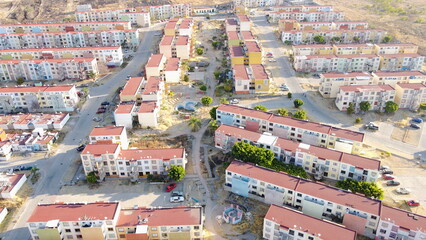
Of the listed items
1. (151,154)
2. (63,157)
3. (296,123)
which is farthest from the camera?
(63,157)

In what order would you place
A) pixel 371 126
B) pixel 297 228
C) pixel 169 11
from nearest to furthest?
pixel 297 228, pixel 371 126, pixel 169 11

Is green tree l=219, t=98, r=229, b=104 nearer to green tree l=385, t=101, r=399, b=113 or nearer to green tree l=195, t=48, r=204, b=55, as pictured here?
green tree l=195, t=48, r=204, b=55

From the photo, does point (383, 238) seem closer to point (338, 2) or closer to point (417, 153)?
point (417, 153)

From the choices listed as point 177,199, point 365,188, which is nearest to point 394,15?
point 365,188

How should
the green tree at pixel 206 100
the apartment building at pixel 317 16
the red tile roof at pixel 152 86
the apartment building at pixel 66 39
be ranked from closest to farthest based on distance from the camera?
1. the red tile roof at pixel 152 86
2. the green tree at pixel 206 100
3. the apartment building at pixel 66 39
4. the apartment building at pixel 317 16

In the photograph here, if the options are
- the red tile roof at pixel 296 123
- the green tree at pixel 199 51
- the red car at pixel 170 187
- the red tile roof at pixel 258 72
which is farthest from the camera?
the green tree at pixel 199 51

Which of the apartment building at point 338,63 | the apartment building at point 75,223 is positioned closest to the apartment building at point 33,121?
the apartment building at point 75,223

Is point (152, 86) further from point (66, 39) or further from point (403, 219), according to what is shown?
point (403, 219)

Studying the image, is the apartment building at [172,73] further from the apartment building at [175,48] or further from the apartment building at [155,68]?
the apartment building at [175,48]
